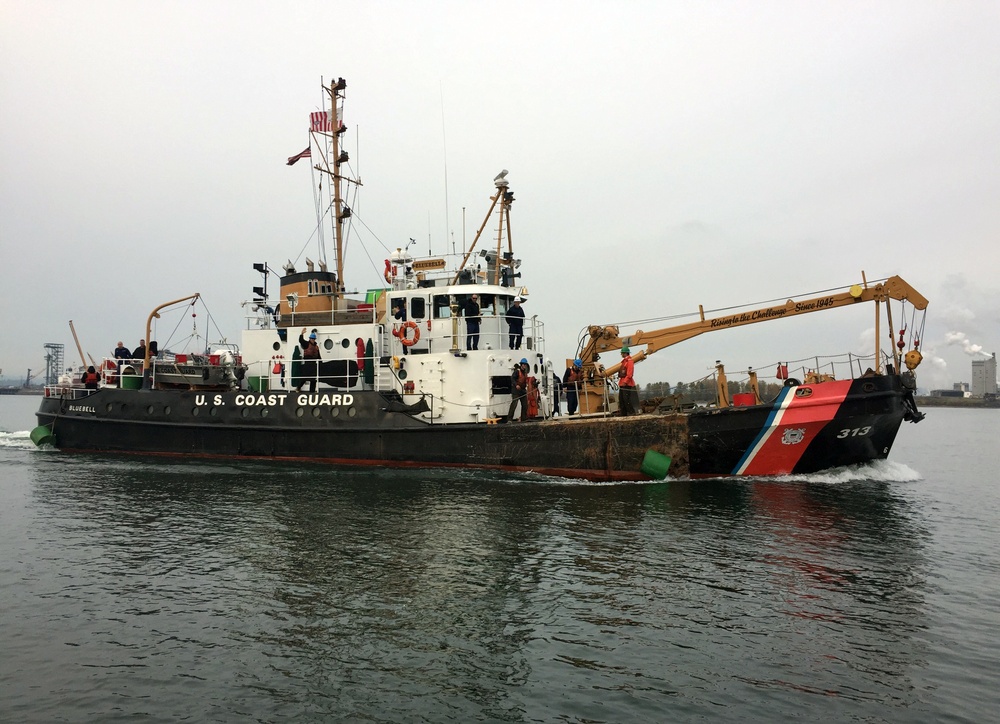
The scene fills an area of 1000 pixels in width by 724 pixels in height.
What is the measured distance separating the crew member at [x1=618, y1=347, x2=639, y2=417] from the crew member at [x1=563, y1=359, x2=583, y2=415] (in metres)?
1.55

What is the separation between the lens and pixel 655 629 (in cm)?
692

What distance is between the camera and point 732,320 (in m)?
16.7

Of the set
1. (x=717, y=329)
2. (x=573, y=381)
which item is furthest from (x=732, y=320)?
(x=573, y=381)

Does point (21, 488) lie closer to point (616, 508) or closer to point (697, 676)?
point (616, 508)

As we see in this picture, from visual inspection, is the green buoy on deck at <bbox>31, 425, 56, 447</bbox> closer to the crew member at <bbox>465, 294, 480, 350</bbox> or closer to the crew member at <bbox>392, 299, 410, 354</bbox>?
the crew member at <bbox>392, 299, 410, 354</bbox>

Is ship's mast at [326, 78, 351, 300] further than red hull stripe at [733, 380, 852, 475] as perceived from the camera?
Yes

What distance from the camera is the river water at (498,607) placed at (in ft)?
18.1

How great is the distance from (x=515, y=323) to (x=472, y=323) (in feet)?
3.79

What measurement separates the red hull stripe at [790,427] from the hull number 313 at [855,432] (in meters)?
0.61

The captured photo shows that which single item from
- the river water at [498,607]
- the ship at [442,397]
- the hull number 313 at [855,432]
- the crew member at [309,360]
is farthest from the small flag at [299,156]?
the hull number 313 at [855,432]

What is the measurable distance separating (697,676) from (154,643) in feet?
17.4

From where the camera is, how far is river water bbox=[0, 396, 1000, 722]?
18.1ft

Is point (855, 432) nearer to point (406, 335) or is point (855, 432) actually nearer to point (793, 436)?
point (793, 436)

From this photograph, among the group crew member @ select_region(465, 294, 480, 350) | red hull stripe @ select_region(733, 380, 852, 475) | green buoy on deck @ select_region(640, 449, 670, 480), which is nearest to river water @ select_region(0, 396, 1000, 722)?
green buoy on deck @ select_region(640, 449, 670, 480)
